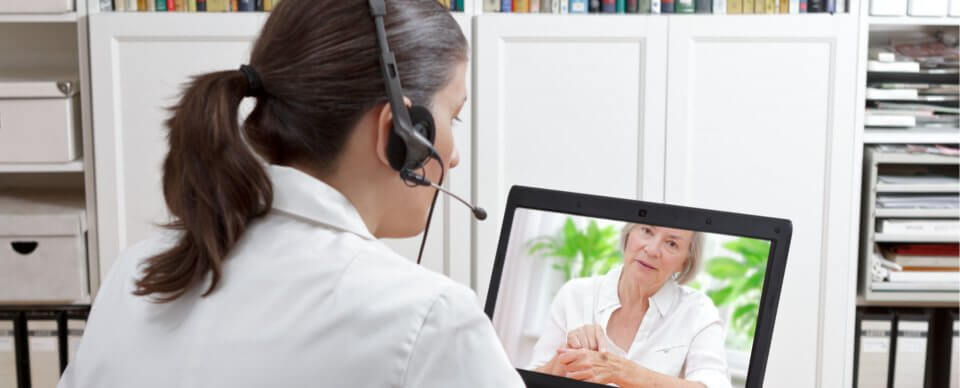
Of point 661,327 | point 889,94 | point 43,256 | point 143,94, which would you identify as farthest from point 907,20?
point 43,256

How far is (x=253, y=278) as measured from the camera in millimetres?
846

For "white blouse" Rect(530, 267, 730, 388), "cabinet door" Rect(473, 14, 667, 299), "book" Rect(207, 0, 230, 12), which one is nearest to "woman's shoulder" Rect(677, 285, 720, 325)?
"white blouse" Rect(530, 267, 730, 388)

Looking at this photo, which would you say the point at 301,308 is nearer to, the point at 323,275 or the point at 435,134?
the point at 323,275

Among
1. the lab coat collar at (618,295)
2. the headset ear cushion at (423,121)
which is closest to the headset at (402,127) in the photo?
the headset ear cushion at (423,121)

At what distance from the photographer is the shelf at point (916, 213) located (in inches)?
97.4

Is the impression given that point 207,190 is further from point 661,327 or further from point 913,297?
point 913,297

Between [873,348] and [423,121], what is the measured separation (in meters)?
1.92

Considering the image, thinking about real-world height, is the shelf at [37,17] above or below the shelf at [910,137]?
above

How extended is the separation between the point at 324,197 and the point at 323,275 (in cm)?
10

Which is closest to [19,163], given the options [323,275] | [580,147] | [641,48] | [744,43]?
[580,147]

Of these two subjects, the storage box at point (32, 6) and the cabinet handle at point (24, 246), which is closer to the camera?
the storage box at point (32, 6)

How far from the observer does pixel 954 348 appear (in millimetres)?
2568

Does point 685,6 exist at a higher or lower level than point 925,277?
higher

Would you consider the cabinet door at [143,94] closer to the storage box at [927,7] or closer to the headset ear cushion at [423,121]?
the storage box at [927,7]
